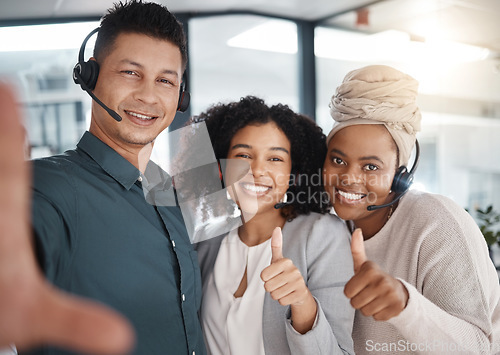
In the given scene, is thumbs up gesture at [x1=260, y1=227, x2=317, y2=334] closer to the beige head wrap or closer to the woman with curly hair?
the woman with curly hair

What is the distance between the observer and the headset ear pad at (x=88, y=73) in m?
1.21

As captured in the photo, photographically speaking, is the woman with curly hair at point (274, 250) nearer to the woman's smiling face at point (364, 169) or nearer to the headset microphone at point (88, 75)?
the woman's smiling face at point (364, 169)

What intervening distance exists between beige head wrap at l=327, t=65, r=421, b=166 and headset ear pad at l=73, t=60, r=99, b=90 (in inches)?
32.5

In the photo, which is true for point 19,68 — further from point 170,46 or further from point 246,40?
point 170,46

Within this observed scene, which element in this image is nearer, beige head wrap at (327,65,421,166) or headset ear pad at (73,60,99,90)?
headset ear pad at (73,60,99,90)

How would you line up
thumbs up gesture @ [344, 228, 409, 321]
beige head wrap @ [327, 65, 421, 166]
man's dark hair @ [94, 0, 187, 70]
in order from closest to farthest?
1. thumbs up gesture @ [344, 228, 409, 321]
2. man's dark hair @ [94, 0, 187, 70]
3. beige head wrap @ [327, 65, 421, 166]

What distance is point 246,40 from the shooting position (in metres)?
4.18

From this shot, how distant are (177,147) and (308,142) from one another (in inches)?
24.7

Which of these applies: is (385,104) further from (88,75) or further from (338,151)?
(88,75)

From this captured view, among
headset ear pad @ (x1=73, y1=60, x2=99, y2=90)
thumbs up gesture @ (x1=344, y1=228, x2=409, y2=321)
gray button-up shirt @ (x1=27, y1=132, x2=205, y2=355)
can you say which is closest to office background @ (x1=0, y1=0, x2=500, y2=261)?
headset ear pad @ (x1=73, y1=60, x2=99, y2=90)

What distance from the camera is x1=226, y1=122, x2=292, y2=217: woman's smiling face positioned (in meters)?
1.41

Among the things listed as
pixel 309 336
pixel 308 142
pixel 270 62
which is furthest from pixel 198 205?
pixel 270 62

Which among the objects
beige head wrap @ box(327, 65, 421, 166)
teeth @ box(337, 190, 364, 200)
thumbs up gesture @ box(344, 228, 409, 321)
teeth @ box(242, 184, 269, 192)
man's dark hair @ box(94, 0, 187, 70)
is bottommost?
thumbs up gesture @ box(344, 228, 409, 321)

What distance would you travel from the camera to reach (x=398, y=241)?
4.42 ft
